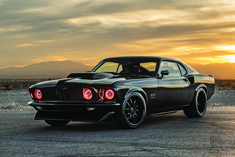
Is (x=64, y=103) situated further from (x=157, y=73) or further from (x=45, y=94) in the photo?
(x=157, y=73)

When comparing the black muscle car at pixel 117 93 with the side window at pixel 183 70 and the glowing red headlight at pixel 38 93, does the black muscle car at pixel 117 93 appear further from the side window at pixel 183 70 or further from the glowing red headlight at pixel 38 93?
the side window at pixel 183 70

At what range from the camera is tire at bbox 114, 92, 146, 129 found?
7617 mm

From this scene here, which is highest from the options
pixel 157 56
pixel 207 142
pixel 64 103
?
pixel 157 56

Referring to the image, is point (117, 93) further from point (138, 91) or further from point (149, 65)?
point (149, 65)

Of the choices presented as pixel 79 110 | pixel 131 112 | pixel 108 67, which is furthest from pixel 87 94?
pixel 108 67

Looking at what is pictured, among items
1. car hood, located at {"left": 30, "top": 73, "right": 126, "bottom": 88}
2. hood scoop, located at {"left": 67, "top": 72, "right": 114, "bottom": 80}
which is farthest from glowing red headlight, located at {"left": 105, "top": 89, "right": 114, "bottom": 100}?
hood scoop, located at {"left": 67, "top": 72, "right": 114, "bottom": 80}

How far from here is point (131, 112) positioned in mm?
7945

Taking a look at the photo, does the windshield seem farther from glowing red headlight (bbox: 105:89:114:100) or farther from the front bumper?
the front bumper

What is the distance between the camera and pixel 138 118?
8117mm

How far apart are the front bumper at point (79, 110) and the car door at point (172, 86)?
168cm

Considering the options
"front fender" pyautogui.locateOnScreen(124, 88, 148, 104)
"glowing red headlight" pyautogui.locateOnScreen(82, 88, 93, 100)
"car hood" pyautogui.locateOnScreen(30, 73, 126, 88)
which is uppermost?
"car hood" pyautogui.locateOnScreen(30, 73, 126, 88)

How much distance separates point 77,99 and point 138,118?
1.40 meters

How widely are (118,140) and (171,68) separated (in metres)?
3.66

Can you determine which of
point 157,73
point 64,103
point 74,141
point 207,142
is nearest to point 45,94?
point 64,103
